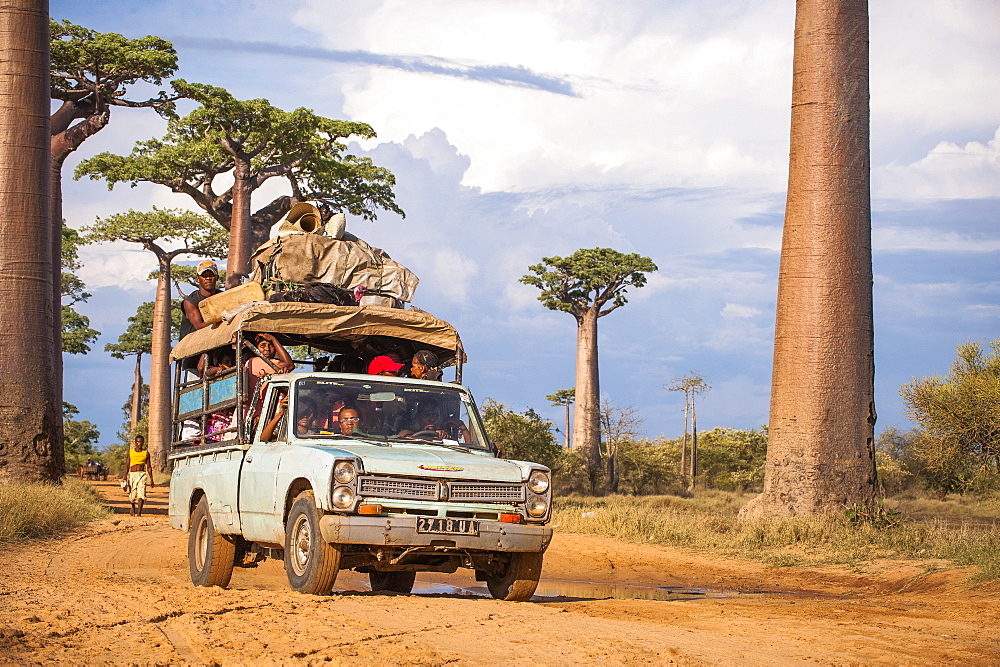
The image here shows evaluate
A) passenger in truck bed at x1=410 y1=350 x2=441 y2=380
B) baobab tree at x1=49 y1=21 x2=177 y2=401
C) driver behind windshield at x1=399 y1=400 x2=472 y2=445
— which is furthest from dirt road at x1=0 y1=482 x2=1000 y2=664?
baobab tree at x1=49 y1=21 x2=177 y2=401

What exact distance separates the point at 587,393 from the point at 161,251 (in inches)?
643

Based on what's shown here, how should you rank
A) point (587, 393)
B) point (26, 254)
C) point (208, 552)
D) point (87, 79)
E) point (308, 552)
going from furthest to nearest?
point (587, 393) < point (87, 79) < point (26, 254) < point (208, 552) < point (308, 552)

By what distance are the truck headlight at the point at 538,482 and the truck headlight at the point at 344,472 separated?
4.45ft

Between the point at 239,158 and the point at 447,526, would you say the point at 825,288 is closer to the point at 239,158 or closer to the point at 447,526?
the point at 447,526

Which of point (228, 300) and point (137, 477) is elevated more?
point (228, 300)

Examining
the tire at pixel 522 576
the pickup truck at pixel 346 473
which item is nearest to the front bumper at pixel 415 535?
the pickup truck at pixel 346 473

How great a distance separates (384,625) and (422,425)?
270cm

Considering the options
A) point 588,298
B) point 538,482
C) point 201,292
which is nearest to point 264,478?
point 538,482

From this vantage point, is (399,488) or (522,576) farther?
(522,576)

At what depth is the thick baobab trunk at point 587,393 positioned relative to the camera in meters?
40.2

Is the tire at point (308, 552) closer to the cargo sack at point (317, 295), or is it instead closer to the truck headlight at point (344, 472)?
the truck headlight at point (344, 472)

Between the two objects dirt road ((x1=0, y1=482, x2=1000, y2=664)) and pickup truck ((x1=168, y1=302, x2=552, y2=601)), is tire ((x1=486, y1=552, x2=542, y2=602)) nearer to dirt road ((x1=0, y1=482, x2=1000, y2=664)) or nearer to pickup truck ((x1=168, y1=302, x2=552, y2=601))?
pickup truck ((x1=168, y1=302, x2=552, y2=601))

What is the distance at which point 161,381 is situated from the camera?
40469 millimetres

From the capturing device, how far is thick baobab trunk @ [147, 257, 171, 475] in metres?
39.7
